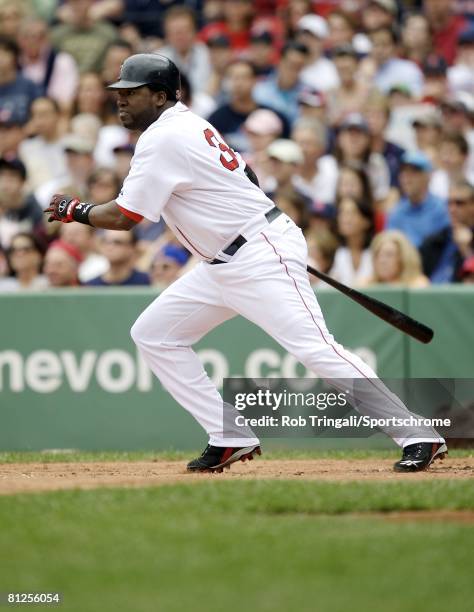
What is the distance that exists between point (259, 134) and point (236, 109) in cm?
84

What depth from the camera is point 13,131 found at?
45.8 ft

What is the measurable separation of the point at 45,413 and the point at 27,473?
242 cm

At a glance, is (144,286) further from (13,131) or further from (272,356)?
(13,131)

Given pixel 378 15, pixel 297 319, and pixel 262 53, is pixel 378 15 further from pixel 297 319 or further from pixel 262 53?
pixel 297 319

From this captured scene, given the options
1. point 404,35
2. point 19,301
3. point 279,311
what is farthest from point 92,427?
point 404,35

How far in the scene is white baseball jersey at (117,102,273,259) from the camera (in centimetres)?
694

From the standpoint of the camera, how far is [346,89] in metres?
13.2

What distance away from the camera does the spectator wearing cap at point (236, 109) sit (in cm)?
1320

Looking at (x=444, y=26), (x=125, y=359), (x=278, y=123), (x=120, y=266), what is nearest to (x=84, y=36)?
(x=278, y=123)

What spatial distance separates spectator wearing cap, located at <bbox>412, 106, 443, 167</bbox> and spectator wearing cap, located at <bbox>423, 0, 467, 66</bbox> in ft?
5.95

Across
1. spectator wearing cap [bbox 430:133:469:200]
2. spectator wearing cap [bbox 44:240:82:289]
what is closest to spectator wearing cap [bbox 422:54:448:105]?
spectator wearing cap [bbox 430:133:469:200]

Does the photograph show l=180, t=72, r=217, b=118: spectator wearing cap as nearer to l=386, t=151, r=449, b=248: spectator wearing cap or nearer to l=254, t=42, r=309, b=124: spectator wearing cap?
l=254, t=42, r=309, b=124: spectator wearing cap

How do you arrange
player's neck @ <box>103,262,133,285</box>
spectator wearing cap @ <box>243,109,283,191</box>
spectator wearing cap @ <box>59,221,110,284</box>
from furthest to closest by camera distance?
1. spectator wearing cap @ <box>243,109,283,191</box>
2. spectator wearing cap @ <box>59,221,110,284</box>
3. player's neck @ <box>103,262,133,285</box>

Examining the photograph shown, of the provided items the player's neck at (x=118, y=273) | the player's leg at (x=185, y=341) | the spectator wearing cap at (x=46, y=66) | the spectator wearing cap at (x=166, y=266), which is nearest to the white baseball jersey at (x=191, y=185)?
the player's leg at (x=185, y=341)
